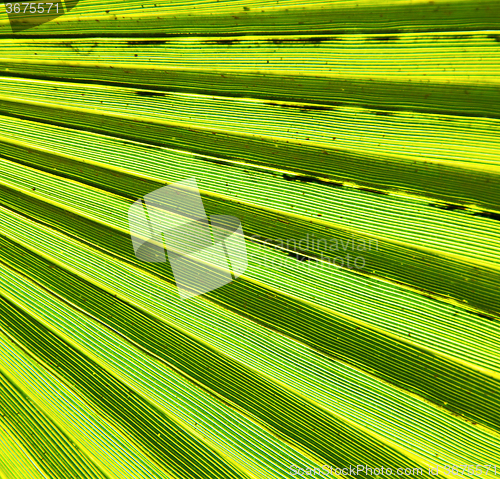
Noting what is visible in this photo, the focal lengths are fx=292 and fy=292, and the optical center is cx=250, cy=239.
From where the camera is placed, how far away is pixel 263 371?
785 mm

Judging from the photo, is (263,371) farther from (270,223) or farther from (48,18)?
(48,18)

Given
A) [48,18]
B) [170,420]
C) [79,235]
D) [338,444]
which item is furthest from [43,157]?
[338,444]
